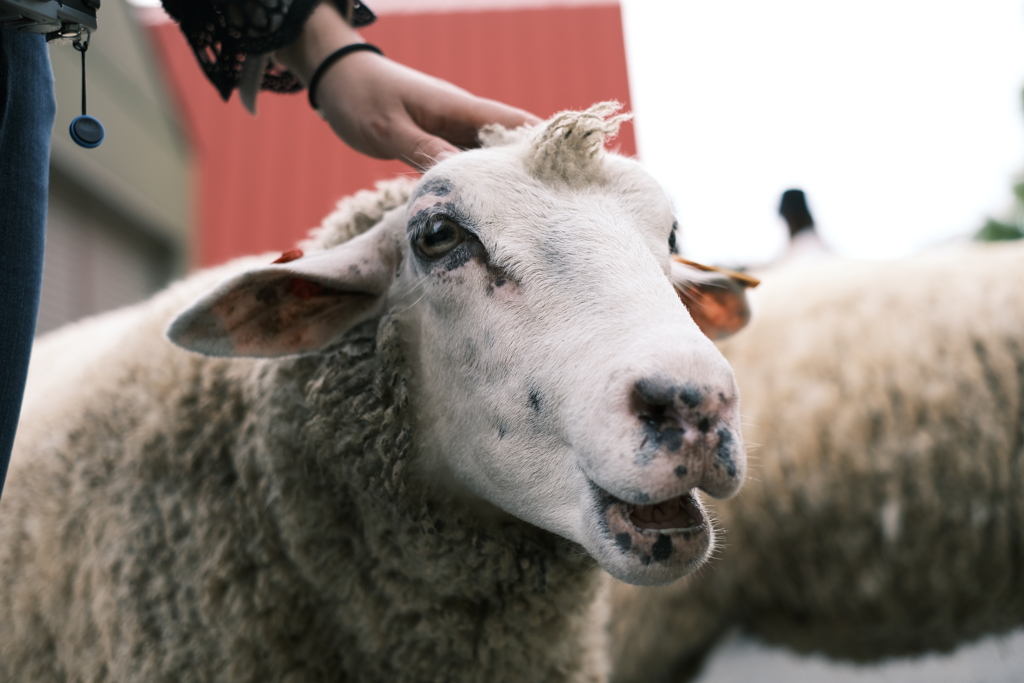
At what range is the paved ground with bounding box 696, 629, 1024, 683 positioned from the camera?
9.20 feet

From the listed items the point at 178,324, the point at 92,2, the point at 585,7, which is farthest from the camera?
the point at 585,7

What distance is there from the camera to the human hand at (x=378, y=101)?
5.28ft

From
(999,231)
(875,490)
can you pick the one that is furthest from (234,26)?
(999,231)

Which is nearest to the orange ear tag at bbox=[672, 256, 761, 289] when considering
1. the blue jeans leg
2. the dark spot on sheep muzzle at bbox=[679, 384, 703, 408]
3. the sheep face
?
the sheep face

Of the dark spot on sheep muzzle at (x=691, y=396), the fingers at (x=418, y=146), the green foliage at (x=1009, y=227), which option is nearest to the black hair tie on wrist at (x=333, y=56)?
the fingers at (x=418, y=146)

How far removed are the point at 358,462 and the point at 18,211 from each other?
77 centimetres

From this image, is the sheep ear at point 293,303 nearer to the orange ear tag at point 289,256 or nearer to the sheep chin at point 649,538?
the orange ear tag at point 289,256

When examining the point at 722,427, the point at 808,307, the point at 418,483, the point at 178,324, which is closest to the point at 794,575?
the point at 808,307

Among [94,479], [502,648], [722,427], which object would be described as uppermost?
[722,427]

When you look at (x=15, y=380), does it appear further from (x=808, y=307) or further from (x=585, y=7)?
(x=585, y=7)

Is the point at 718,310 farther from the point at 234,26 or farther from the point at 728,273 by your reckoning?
the point at 234,26

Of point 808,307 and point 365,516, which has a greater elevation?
point 365,516

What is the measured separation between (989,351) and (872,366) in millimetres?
415

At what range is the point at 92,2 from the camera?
1125 millimetres
